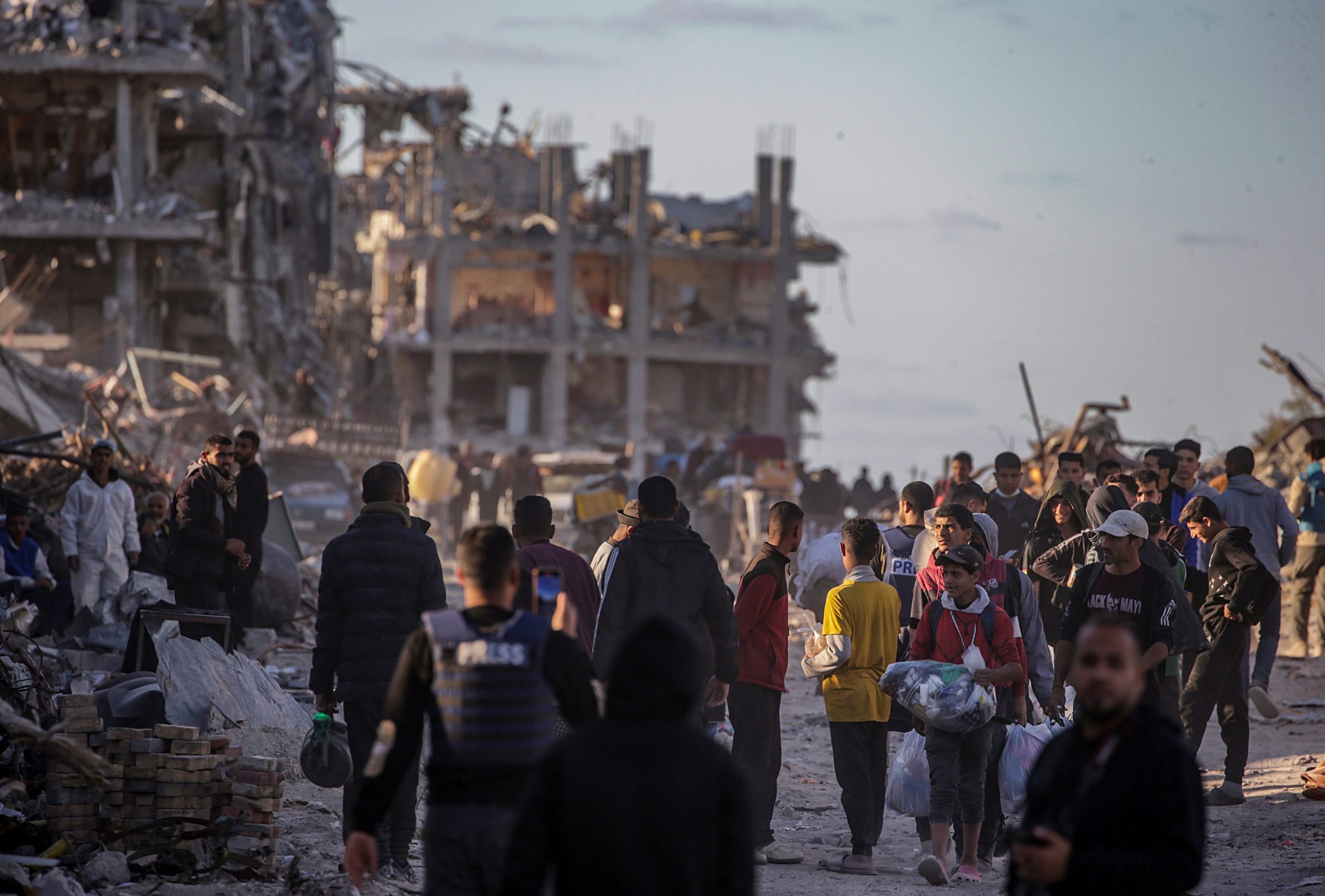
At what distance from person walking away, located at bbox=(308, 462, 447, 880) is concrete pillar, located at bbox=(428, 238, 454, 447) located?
174 feet

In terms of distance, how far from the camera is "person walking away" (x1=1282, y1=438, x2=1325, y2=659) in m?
13.8

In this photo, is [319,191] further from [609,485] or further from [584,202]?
[609,485]

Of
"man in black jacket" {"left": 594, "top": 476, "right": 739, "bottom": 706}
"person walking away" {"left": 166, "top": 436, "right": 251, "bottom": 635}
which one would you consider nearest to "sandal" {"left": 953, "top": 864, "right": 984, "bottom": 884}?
"man in black jacket" {"left": 594, "top": 476, "right": 739, "bottom": 706}

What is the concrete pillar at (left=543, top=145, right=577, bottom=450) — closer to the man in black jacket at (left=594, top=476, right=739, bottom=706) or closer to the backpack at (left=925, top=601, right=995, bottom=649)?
the man in black jacket at (left=594, top=476, right=739, bottom=706)

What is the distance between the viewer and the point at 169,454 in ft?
69.0

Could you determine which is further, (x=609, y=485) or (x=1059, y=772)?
(x=609, y=485)

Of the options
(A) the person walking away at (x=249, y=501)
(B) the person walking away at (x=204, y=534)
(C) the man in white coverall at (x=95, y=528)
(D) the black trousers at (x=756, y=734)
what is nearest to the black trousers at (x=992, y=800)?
(D) the black trousers at (x=756, y=734)

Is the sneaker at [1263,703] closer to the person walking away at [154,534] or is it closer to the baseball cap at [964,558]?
the baseball cap at [964,558]

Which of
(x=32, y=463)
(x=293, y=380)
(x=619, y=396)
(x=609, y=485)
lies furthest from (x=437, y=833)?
(x=619, y=396)

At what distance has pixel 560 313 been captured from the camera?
59.1m

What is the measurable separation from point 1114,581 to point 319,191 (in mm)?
42087

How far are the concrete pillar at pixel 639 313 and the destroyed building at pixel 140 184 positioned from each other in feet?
62.3

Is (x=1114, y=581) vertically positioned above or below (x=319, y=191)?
below

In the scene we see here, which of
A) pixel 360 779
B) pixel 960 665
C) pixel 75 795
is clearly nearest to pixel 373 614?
pixel 360 779
